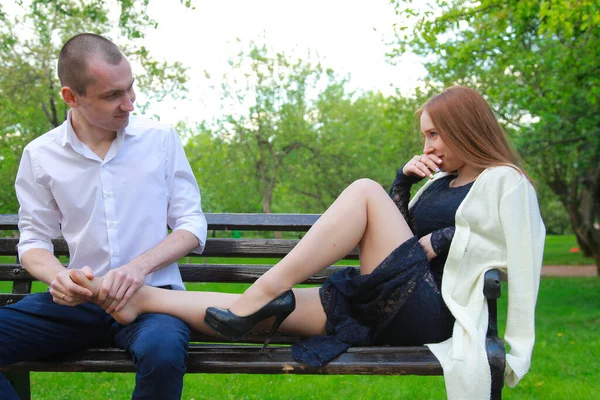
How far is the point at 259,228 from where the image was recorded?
360cm

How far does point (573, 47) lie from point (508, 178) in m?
8.19

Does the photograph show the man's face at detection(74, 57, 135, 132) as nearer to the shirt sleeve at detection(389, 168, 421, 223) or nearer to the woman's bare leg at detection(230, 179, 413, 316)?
the woman's bare leg at detection(230, 179, 413, 316)

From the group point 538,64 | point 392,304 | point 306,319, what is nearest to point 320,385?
point 306,319

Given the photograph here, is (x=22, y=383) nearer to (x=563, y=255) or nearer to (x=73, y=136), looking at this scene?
(x=73, y=136)

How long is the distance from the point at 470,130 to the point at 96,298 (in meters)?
1.74

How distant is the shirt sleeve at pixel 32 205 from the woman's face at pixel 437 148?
1698 millimetres

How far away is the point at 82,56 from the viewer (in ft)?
9.09

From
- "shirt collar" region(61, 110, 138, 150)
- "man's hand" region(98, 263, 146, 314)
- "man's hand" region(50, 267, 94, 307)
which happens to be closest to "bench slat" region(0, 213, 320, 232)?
"shirt collar" region(61, 110, 138, 150)

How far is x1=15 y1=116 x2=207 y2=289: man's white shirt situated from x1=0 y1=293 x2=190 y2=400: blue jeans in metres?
0.25

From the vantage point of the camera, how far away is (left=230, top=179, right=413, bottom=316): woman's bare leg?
2697 millimetres

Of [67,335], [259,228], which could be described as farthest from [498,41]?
[67,335]

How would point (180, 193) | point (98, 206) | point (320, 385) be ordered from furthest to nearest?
1. point (320, 385)
2. point (180, 193)
3. point (98, 206)

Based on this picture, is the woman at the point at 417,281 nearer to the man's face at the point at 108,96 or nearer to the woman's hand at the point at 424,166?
the woman's hand at the point at 424,166

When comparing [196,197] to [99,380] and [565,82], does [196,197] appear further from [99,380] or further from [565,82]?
[565,82]
